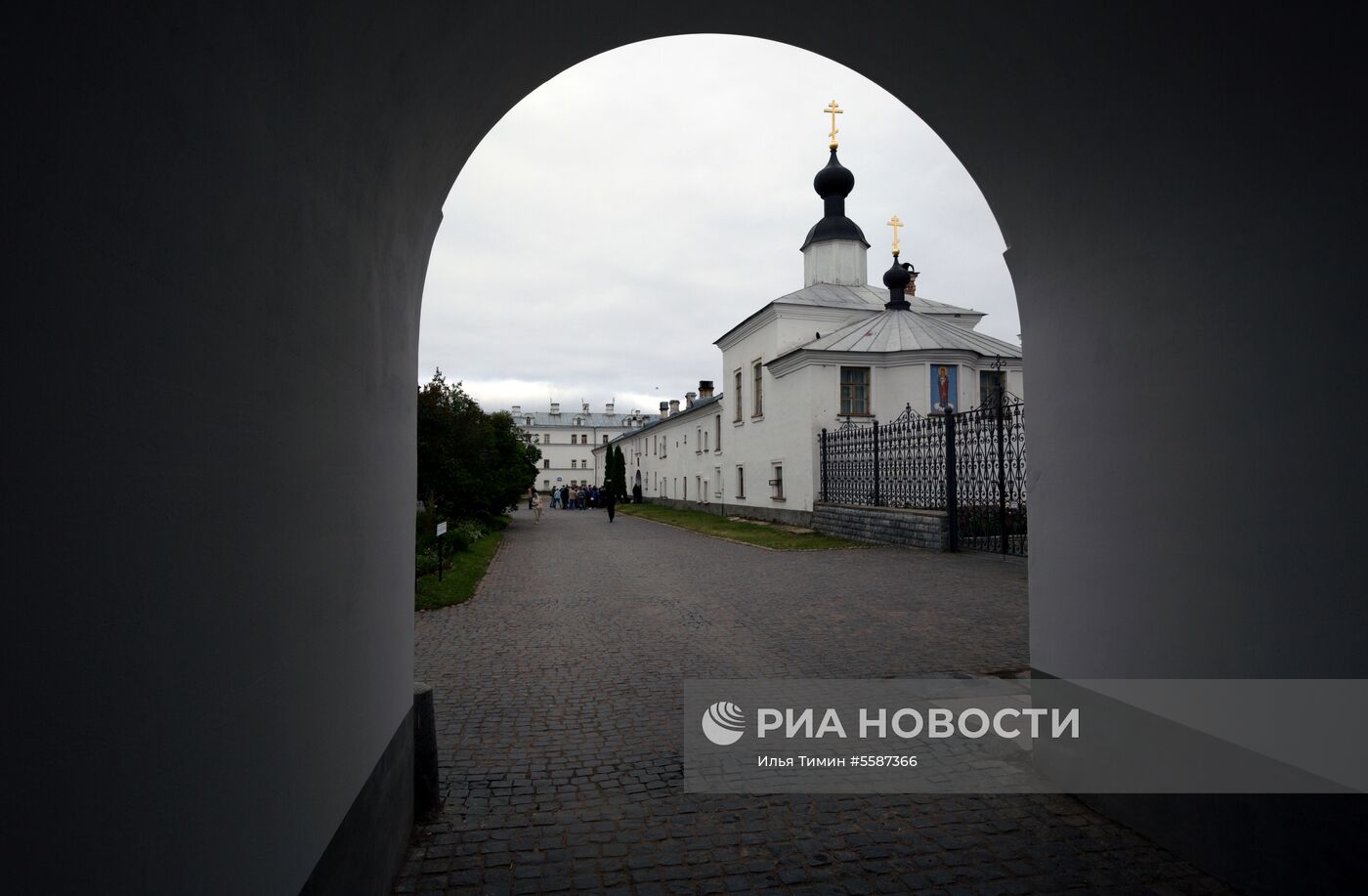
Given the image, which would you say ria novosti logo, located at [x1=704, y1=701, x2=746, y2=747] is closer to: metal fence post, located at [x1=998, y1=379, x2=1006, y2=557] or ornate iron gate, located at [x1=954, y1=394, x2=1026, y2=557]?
metal fence post, located at [x1=998, y1=379, x2=1006, y2=557]

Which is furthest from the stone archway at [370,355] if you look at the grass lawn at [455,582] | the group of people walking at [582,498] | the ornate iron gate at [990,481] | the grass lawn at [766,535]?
the group of people walking at [582,498]

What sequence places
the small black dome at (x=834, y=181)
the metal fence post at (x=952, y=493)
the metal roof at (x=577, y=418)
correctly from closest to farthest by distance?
the metal fence post at (x=952, y=493)
the small black dome at (x=834, y=181)
the metal roof at (x=577, y=418)

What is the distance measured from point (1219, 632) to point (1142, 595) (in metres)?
0.47

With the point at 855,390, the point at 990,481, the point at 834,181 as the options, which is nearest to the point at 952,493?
the point at 990,481

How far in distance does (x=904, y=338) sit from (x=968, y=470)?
38.9 feet

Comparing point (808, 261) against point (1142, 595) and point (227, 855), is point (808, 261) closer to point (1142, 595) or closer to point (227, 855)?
point (1142, 595)

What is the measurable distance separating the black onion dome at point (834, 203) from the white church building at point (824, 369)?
5 centimetres

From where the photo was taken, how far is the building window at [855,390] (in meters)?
27.2

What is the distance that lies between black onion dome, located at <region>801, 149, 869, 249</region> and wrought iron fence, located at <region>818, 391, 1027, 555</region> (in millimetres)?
19083

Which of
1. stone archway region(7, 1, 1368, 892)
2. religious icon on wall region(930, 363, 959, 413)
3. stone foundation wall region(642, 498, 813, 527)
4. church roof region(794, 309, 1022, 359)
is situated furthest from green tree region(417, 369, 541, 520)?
stone archway region(7, 1, 1368, 892)

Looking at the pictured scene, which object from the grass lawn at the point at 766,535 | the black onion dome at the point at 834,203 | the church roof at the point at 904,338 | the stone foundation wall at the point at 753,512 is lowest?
the grass lawn at the point at 766,535

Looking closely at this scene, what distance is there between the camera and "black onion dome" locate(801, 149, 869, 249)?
3684 centimetres

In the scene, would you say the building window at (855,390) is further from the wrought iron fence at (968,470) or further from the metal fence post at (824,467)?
the wrought iron fence at (968,470)

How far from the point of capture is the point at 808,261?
125 ft
